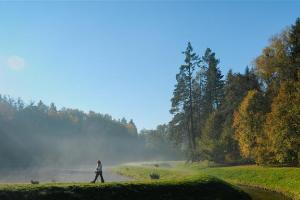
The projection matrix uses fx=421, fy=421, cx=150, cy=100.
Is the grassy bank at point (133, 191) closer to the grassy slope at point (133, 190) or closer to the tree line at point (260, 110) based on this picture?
the grassy slope at point (133, 190)

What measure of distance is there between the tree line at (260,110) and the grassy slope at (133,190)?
16552 mm

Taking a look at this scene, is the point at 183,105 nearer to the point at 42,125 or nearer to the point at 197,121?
the point at 197,121

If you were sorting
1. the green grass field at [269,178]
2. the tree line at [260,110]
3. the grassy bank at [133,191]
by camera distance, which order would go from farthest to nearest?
the tree line at [260,110] → the green grass field at [269,178] → the grassy bank at [133,191]

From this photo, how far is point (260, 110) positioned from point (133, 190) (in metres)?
33.7

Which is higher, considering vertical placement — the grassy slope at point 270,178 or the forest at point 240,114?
the forest at point 240,114

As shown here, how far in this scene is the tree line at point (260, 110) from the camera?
4762cm

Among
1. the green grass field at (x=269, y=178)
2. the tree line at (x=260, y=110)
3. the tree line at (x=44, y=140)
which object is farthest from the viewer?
the tree line at (x=44, y=140)

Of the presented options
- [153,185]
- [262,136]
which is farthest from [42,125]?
[153,185]

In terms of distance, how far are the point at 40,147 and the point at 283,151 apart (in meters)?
112

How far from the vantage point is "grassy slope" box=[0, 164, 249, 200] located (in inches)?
1045

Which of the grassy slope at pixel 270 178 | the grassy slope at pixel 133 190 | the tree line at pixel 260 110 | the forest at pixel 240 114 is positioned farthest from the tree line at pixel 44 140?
the grassy slope at pixel 133 190

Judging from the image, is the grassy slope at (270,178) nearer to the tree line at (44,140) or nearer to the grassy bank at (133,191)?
the grassy bank at (133,191)

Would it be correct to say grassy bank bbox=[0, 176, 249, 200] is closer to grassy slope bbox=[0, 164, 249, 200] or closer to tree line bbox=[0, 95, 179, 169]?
grassy slope bbox=[0, 164, 249, 200]

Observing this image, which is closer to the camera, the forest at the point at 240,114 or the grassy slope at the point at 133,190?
the grassy slope at the point at 133,190
